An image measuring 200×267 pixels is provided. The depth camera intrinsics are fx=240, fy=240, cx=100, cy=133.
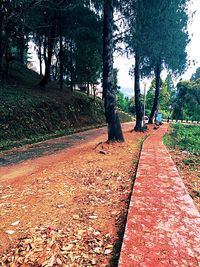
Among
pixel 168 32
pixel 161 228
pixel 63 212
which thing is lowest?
pixel 63 212

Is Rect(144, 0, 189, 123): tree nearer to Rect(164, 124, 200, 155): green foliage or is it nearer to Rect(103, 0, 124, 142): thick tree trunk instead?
Rect(103, 0, 124, 142): thick tree trunk

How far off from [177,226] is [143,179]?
1.75 meters

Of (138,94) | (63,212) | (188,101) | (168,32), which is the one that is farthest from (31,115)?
(188,101)

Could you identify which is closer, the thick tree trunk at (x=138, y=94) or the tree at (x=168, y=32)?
the tree at (x=168, y=32)

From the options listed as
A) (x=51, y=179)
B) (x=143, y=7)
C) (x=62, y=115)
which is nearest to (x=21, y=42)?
(x=62, y=115)


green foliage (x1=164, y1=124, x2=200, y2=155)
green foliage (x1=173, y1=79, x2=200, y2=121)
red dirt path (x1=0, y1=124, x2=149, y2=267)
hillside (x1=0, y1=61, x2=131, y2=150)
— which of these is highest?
green foliage (x1=173, y1=79, x2=200, y2=121)

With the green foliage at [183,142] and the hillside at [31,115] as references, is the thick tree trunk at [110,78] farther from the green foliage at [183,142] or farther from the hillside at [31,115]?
the hillside at [31,115]

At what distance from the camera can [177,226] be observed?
2662 mm

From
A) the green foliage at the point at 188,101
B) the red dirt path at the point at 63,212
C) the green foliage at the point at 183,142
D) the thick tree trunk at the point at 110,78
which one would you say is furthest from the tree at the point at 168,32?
the green foliage at the point at 188,101

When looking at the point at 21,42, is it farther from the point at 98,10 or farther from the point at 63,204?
the point at 63,204

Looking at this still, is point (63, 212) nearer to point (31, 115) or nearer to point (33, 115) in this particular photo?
point (31, 115)

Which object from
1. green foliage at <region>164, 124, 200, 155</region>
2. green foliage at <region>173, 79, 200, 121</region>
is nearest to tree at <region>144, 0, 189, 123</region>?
green foliage at <region>164, 124, 200, 155</region>

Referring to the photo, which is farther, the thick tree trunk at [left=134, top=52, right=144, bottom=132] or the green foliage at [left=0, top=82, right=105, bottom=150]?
the thick tree trunk at [left=134, top=52, right=144, bottom=132]

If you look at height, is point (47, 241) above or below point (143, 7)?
below
